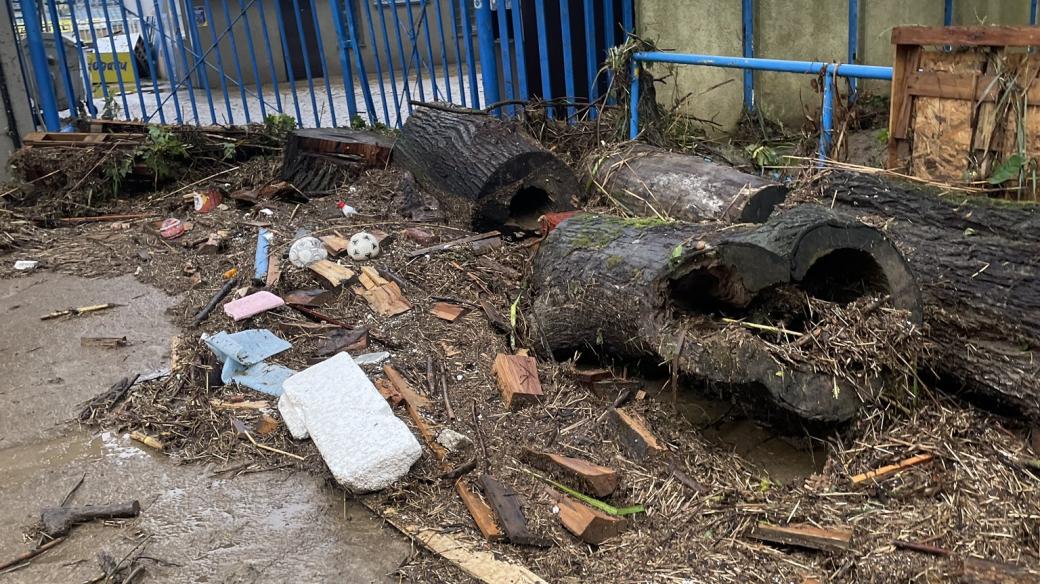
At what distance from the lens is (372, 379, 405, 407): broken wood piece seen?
3.91 metres

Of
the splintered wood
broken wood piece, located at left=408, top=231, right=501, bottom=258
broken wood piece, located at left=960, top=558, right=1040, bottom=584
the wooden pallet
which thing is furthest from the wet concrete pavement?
the wooden pallet

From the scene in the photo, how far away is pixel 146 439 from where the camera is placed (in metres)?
3.80

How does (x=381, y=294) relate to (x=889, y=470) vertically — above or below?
above

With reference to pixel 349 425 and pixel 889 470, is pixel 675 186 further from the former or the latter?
pixel 349 425

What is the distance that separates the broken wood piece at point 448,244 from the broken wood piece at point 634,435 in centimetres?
210

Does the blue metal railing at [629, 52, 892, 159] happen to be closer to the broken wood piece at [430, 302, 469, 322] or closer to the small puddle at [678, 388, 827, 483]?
the small puddle at [678, 388, 827, 483]

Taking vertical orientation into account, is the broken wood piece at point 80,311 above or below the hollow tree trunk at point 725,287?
below

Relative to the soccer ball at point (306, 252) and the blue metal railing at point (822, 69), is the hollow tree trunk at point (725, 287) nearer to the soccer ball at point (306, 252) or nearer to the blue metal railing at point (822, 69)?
the blue metal railing at point (822, 69)

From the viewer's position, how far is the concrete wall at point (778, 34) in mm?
7836

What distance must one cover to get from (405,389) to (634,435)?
1.08 m

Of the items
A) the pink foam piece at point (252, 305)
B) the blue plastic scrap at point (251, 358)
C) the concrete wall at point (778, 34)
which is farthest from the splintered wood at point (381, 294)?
the concrete wall at point (778, 34)

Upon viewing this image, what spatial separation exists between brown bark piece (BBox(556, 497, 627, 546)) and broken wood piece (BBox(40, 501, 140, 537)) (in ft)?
5.40

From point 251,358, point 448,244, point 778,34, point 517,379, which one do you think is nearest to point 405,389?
point 517,379

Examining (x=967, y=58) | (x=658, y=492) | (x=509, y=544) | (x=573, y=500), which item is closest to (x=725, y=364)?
(x=658, y=492)
